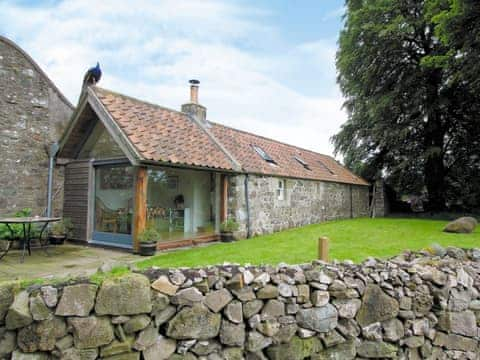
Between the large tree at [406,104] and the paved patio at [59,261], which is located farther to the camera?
the large tree at [406,104]

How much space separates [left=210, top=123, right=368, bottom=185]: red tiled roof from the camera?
43.4 ft

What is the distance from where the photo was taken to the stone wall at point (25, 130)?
9.69 meters

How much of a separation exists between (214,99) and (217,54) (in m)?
5.10

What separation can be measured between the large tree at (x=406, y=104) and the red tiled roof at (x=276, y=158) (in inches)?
121

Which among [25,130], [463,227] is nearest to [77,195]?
[25,130]

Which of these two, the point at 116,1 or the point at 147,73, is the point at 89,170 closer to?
the point at 116,1

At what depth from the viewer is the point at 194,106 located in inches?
534

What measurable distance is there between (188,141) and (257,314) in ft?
25.9

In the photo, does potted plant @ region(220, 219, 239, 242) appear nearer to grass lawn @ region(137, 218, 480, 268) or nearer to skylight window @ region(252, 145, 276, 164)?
grass lawn @ region(137, 218, 480, 268)

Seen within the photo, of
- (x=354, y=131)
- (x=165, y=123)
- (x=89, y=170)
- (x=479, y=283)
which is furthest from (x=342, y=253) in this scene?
(x=354, y=131)

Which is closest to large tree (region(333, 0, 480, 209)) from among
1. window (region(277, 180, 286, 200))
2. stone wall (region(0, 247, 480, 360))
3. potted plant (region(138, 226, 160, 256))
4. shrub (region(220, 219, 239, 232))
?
window (region(277, 180, 286, 200))

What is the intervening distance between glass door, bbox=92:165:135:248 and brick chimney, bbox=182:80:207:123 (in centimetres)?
487

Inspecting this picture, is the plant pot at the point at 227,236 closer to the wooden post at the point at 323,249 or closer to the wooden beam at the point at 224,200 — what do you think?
the wooden beam at the point at 224,200

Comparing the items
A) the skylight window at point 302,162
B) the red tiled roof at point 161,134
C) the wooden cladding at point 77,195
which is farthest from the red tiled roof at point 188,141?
the wooden cladding at point 77,195
